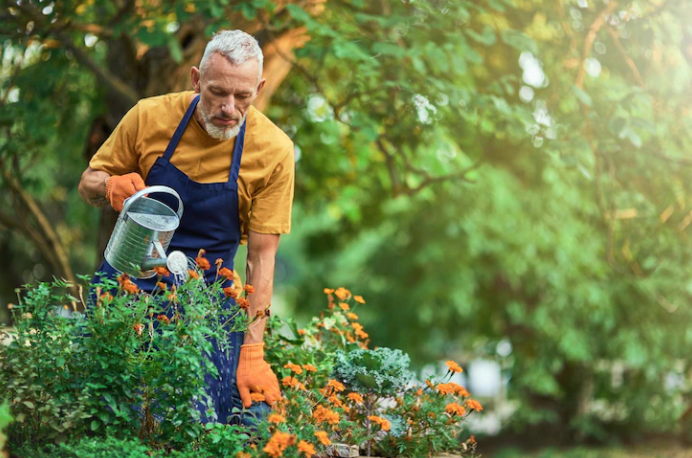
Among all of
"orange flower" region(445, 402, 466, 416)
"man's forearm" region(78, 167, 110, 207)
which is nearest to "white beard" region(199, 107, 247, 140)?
"man's forearm" region(78, 167, 110, 207)

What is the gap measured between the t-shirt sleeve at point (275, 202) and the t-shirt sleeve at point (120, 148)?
1.66 ft

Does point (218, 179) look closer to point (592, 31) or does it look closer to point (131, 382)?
point (131, 382)

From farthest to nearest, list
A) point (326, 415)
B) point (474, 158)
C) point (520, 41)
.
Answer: point (474, 158) < point (520, 41) < point (326, 415)

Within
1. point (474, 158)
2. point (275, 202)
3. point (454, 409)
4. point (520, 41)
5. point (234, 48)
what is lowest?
point (454, 409)

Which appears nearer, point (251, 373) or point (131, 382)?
point (131, 382)

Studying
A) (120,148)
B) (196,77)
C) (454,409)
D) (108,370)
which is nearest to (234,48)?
(196,77)

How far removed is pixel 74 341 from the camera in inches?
99.8

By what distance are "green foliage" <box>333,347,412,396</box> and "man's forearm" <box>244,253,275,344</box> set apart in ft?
1.12

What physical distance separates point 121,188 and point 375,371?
111 cm

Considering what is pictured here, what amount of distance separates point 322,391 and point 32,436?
96 cm

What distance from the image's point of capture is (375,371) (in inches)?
117

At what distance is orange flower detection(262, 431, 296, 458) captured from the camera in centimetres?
228

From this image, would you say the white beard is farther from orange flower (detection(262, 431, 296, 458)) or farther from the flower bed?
orange flower (detection(262, 431, 296, 458))

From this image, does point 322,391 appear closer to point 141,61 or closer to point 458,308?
point 141,61
